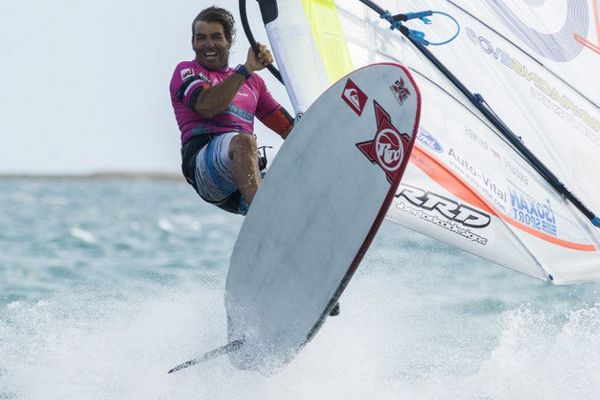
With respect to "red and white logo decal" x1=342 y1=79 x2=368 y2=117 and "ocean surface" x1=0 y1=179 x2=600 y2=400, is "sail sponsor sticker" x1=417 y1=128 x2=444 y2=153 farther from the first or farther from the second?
"ocean surface" x1=0 y1=179 x2=600 y2=400

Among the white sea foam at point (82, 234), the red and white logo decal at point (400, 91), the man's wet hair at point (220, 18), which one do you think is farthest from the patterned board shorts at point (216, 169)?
the white sea foam at point (82, 234)

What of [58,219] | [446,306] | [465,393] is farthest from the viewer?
[58,219]

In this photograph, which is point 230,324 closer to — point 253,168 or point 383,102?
point 253,168

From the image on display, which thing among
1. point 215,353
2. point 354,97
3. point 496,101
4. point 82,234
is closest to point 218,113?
point 354,97

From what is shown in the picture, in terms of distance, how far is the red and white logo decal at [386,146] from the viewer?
161 inches

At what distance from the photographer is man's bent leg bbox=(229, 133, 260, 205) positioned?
4.88 meters

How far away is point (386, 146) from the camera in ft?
13.8

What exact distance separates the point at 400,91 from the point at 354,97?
32 cm

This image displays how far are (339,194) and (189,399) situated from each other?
1316mm

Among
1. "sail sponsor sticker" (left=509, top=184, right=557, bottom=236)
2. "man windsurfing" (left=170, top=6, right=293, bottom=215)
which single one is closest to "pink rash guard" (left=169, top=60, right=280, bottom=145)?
"man windsurfing" (left=170, top=6, right=293, bottom=215)

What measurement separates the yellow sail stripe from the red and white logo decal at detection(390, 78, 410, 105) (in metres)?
0.83

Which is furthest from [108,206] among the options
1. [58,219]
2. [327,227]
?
[327,227]

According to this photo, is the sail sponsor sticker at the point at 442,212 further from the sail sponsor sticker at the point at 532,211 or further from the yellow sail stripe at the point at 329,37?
the yellow sail stripe at the point at 329,37

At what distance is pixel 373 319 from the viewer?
6473mm
